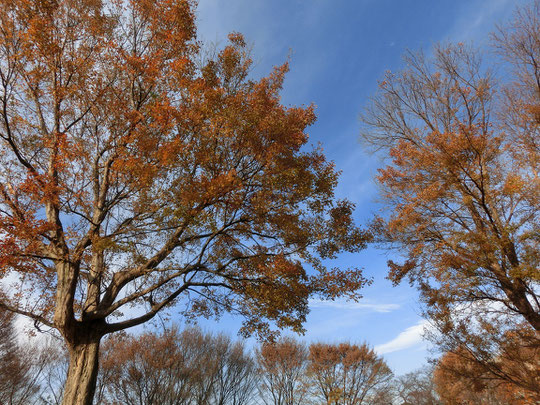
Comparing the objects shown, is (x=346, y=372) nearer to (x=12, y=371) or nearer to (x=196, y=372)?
(x=196, y=372)

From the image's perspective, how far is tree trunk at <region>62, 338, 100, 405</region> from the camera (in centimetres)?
630

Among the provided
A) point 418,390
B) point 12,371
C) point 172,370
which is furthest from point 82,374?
point 418,390

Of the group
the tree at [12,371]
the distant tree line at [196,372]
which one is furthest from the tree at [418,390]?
the tree at [12,371]

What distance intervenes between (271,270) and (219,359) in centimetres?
1761

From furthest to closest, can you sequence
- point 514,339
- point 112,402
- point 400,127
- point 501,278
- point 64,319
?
1. point 112,402
2. point 400,127
3. point 514,339
4. point 501,278
5. point 64,319

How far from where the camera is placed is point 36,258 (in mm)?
6984

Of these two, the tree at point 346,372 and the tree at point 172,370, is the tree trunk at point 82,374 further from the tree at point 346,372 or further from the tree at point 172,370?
the tree at point 346,372

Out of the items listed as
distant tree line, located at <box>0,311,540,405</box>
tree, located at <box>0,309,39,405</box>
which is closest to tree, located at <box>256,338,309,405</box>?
distant tree line, located at <box>0,311,540,405</box>

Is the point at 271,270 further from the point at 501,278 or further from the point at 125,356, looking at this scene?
the point at 125,356

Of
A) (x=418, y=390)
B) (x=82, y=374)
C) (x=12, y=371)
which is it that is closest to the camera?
(x=82, y=374)

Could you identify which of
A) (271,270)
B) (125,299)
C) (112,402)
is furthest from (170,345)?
(271,270)

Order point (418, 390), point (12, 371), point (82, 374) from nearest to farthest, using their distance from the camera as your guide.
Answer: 1. point (82, 374)
2. point (12, 371)
3. point (418, 390)

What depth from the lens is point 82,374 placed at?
650 cm

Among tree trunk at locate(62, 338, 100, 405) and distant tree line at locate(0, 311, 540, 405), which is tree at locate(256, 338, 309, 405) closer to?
distant tree line at locate(0, 311, 540, 405)
